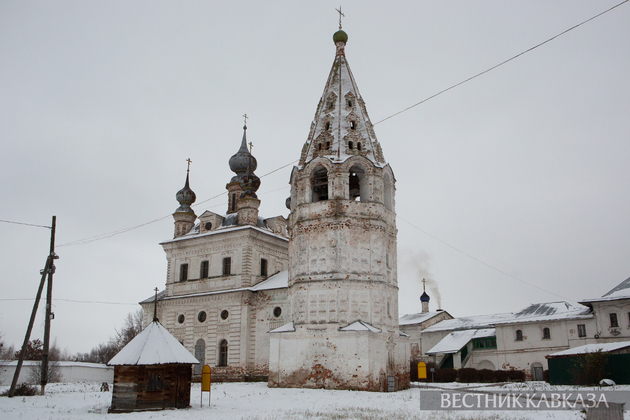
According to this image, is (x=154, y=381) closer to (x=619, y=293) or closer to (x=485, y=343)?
(x=619, y=293)

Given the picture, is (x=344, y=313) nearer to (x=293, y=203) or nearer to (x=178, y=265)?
(x=293, y=203)

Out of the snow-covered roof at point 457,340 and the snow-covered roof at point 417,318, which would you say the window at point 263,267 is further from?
the snow-covered roof at point 417,318

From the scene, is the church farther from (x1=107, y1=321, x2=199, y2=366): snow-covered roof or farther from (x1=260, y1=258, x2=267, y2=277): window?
(x1=107, y1=321, x2=199, y2=366): snow-covered roof

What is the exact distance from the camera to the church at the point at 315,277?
80.6 feet

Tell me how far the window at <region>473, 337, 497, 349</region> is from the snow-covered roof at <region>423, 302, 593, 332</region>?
1048mm

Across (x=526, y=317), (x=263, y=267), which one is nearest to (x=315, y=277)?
(x=263, y=267)

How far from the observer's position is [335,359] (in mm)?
24062

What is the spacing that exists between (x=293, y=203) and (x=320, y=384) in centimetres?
919

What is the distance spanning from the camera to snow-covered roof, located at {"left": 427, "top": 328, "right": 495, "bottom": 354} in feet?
125

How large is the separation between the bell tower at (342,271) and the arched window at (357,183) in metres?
0.09

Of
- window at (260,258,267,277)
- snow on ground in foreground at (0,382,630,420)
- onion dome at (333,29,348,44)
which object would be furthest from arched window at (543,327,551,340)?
onion dome at (333,29,348,44)

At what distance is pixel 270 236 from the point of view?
117 ft

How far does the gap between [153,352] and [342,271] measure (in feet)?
36.8

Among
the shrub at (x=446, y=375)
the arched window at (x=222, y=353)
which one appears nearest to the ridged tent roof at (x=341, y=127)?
the arched window at (x=222, y=353)
